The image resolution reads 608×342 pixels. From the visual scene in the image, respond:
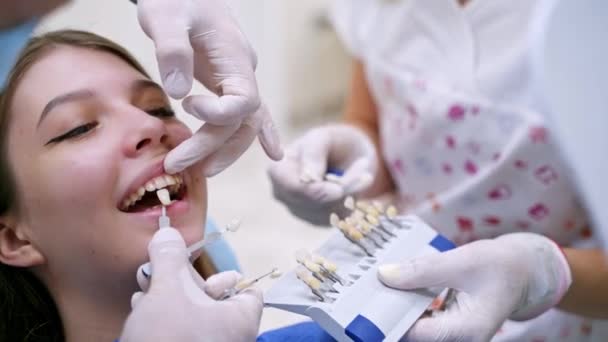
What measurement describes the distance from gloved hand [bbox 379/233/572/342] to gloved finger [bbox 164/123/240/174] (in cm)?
28

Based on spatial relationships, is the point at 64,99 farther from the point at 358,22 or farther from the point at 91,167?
the point at 358,22

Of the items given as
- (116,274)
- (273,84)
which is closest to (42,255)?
(116,274)

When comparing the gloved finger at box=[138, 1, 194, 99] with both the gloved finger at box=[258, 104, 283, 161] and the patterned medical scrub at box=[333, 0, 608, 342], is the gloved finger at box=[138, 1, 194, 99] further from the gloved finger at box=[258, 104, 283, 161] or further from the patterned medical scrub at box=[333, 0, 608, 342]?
the patterned medical scrub at box=[333, 0, 608, 342]

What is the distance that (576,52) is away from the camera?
55 centimetres

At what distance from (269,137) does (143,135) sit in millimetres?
181

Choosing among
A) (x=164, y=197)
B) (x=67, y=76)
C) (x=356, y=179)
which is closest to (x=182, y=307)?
(x=164, y=197)

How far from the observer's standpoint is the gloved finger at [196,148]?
2.74 feet

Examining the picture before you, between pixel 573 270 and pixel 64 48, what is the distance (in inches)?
33.1

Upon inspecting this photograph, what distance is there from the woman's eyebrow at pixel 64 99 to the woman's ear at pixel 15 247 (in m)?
0.16

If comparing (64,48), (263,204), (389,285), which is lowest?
(263,204)

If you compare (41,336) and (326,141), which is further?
(326,141)

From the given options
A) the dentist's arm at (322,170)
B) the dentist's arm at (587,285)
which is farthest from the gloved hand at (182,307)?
the dentist's arm at (587,285)

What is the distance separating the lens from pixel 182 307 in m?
0.70

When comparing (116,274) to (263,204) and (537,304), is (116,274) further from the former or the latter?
(263,204)
